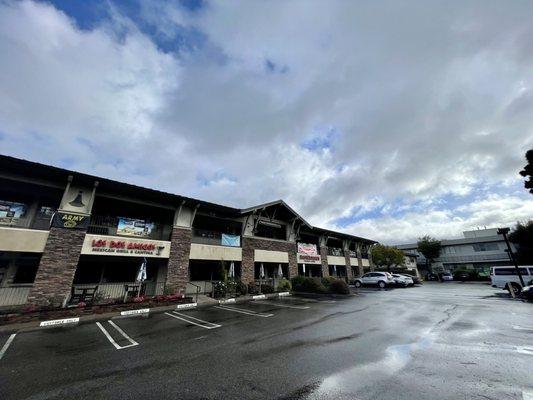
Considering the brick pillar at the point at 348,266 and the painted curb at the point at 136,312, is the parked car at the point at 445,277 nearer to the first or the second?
the brick pillar at the point at 348,266

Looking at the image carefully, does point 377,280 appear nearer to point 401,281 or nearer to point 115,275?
point 401,281

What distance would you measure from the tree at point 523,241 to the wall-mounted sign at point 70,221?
187ft

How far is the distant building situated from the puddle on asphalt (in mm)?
54101

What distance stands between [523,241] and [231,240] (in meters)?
48.6

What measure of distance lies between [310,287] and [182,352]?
644 inches

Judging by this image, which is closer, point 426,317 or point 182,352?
point 182,352

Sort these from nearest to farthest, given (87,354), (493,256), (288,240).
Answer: (87,354) → (288,240) → (493,256)

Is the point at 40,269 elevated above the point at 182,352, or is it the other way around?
the point at 40,269

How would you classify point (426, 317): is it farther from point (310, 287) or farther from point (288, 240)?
point (288, 240)

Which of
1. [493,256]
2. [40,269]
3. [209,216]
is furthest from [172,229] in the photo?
[493,256]

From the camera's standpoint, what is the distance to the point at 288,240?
1041 inches

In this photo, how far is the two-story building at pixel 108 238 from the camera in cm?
1302

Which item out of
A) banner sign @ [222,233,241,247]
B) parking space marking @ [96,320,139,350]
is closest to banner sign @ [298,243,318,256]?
banner sign @ [222,233,241,247]

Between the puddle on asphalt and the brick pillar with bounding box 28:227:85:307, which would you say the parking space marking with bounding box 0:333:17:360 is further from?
the puddle on asphalt
